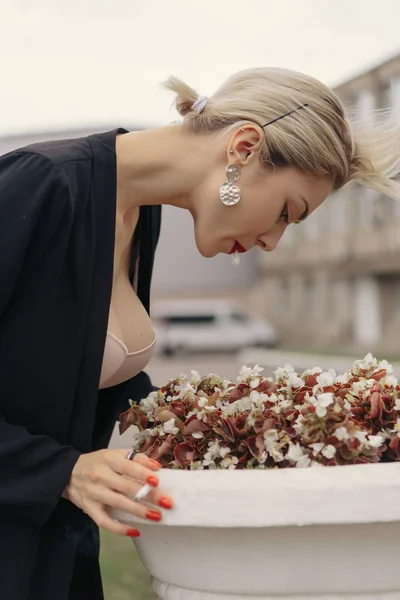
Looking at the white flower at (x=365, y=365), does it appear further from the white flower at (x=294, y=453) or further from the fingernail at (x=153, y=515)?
the fingernail at (x=153, y=515)

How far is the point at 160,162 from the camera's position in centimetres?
182

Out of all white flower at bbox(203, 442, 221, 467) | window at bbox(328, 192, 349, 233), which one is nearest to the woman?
white flower at bbox(203, 442, 221, 467)

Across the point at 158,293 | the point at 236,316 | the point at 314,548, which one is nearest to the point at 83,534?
the point at 314,548

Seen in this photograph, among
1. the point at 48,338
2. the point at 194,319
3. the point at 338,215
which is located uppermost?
the point at 48,338

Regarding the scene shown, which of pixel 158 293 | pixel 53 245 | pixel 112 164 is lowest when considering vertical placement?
pixel 158 293

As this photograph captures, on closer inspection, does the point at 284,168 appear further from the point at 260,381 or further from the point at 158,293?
the point at 158,293

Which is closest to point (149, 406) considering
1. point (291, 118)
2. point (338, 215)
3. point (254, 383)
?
point (254, 383)

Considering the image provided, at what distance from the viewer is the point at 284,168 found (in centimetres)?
176

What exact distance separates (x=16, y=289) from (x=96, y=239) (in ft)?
0.59

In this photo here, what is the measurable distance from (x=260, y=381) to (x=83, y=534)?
18.8 inches

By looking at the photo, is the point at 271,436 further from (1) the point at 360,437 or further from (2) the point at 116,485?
(2) the point at 116,485

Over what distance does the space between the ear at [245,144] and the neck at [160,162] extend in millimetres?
67

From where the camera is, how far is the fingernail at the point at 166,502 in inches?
56.7

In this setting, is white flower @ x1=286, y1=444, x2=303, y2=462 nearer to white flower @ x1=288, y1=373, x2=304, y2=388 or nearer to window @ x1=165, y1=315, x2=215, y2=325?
white flower @ x1=288, y1=373, x2=304, y2=388
